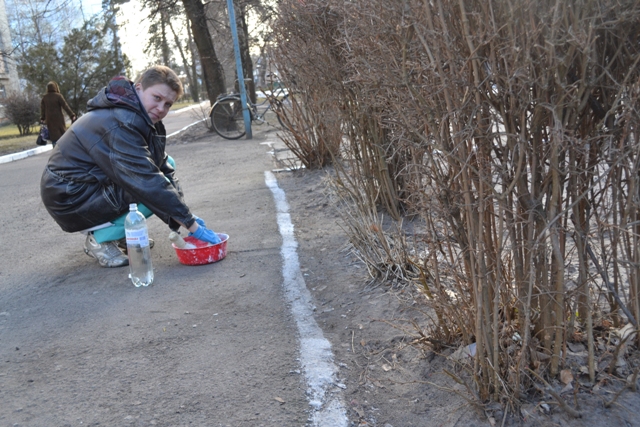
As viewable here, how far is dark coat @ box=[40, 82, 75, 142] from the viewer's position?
14.1 meters

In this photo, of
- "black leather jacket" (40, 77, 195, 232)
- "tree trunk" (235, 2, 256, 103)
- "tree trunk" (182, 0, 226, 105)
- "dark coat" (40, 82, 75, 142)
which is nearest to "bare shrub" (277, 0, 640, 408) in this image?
"black leather jacket" (40, 77, 195, 232)

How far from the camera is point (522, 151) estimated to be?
2.03 meters

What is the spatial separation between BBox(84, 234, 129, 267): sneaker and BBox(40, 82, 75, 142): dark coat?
10.4 meters

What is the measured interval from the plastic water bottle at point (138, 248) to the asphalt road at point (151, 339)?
3.8 inches

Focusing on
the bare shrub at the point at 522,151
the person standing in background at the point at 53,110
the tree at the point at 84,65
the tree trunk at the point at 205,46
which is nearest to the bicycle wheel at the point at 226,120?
the tree trunk at the point at 205,46

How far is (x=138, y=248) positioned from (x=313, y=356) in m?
1.84

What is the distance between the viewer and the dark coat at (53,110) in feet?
46.1

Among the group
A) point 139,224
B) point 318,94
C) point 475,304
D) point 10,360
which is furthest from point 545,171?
point 318,94

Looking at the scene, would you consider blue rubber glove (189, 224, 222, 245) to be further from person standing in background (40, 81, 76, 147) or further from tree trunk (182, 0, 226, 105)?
tree trunk (182, 0, 226, 105)

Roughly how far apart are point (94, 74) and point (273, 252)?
2394 centimetres

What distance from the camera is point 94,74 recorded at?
26125 mm

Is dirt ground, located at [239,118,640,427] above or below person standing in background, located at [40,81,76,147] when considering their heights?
below

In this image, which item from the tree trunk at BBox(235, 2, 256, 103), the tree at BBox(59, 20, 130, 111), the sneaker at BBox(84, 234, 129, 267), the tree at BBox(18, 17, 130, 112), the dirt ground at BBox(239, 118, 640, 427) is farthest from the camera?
the tree at BBox(59, 20, 130, 111)

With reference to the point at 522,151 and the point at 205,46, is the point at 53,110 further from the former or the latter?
the point at 522,151
